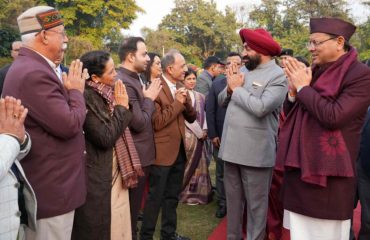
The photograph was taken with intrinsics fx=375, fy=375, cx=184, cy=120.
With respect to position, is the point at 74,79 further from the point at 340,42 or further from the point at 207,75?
the point at 207,75

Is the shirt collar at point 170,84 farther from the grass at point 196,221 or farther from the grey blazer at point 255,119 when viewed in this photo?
the grass at point 196,221

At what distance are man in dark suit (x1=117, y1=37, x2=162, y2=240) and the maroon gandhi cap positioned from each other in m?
1.49

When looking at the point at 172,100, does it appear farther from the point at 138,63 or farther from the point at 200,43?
the point at 200,43

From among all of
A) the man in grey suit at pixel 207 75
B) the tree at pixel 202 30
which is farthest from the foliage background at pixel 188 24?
the man in grey suit at pixel 207 75

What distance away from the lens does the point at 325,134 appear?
7.93ft

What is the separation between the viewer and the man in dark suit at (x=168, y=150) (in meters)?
3.64

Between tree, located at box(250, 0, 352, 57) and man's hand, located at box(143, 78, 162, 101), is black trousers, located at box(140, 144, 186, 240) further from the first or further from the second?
tree, located at box(250, 0, 352, 57)

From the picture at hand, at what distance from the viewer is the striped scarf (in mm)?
2863

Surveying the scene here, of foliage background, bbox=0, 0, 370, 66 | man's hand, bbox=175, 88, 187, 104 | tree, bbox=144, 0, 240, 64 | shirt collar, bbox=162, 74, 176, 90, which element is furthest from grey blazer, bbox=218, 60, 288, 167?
tree, bbox=144, 0, 240, 64

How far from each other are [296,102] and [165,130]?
4.69 feet

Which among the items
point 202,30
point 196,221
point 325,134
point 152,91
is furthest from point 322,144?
point 202,30

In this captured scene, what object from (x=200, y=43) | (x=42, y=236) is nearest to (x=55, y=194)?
(x=42, y=236)

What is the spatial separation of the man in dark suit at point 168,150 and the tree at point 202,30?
140 feet

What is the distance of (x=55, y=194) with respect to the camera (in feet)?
7.29
